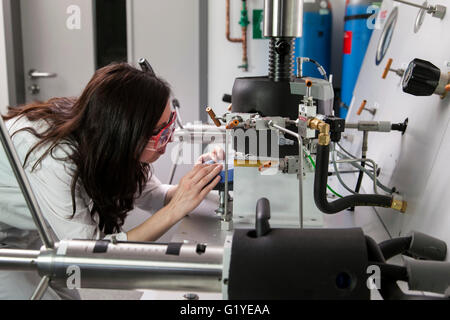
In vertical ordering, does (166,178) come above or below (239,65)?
below

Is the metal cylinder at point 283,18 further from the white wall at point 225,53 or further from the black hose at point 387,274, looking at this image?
the white wall at point 225,53

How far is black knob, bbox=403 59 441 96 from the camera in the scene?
3.32 feet

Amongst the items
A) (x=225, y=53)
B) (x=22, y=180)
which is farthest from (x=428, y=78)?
(x=225, y=53)

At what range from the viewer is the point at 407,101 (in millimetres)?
1325

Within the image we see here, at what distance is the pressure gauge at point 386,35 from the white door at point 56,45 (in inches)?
91.1

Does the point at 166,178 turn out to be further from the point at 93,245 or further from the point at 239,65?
the point at 93,245

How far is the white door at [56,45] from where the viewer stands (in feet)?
11.4

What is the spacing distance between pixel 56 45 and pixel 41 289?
3.36 m

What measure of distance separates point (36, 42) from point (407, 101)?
2999 millimetres

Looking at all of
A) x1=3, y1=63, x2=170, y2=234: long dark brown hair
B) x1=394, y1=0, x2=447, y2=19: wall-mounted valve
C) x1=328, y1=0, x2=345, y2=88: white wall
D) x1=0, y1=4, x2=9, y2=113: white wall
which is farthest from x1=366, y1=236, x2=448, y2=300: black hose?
x1=0, y1=4, x2=9, y2=113: white wall

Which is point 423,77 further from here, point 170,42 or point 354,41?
point 170,42

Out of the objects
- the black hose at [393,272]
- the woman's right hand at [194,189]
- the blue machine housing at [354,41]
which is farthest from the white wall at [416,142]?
the blue machine housing at [354,41]

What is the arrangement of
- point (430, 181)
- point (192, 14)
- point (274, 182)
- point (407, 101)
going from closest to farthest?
1. point (430, 181)
2. point (274, 182)
3. point (407, 101)
4. point (192, 14)
